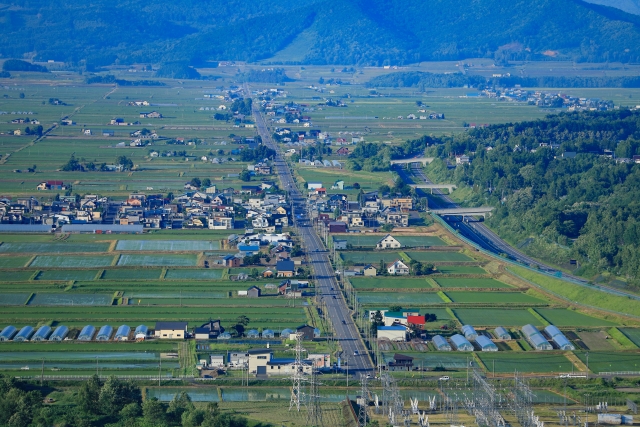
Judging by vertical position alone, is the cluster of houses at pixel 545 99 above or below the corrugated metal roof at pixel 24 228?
below

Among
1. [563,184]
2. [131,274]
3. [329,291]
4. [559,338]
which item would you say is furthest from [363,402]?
[563,184]

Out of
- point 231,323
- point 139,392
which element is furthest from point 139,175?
point 139,392

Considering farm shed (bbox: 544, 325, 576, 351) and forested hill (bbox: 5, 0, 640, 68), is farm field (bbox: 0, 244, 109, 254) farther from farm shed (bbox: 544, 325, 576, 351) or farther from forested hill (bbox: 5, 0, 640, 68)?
forested hill (bbox: 5, 0, 640, 68)

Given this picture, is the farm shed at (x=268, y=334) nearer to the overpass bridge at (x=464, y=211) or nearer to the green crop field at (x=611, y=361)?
the green crop field at (x=611, y=361)

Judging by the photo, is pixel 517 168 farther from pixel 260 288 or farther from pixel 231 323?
pixel 231 323

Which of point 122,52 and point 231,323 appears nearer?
point 231,323

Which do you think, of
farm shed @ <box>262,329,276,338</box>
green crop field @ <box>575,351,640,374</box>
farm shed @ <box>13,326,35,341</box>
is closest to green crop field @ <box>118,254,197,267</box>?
farm shed @ <box>13,326,35,341</box>

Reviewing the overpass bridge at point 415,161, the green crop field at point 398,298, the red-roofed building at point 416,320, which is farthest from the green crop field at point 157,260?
the overpass bridge at point 415,161
